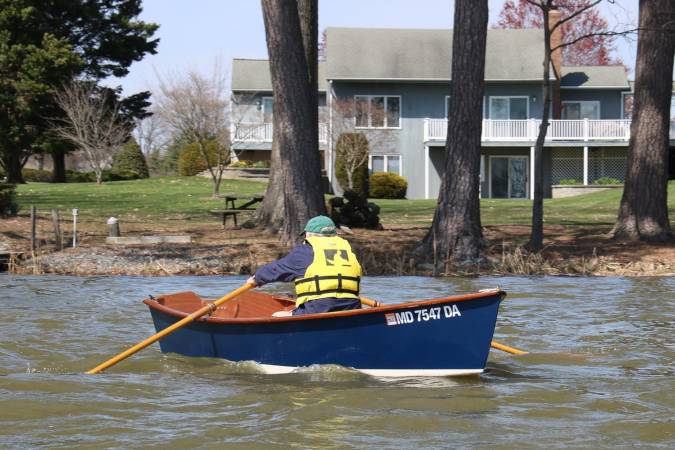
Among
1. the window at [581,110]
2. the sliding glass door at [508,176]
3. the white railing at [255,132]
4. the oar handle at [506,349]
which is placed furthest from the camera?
the window at [581,110]

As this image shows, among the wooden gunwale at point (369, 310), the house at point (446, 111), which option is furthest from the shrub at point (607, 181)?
the wooden gunwale at point (369, 310)

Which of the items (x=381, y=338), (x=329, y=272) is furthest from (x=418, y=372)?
(x=329, y=272)

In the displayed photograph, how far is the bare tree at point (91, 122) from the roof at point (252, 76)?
6513mm

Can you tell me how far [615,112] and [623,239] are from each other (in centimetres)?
2951

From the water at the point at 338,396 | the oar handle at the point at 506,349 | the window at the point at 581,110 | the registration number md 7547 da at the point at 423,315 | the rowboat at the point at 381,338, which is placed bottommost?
Result: the water at the point at 338,396

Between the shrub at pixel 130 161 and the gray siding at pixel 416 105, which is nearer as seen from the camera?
the gray siding at pixel 416 105

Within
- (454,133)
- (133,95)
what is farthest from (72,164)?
(454,133)

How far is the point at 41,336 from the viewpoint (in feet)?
46.2

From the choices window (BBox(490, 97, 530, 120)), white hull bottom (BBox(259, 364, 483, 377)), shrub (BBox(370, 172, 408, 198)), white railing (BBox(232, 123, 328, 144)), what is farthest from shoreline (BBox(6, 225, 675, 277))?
window (BBox(490, 97, 530, 120))

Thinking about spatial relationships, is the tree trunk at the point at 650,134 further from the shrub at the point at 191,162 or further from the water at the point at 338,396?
the shrub at the point at 191,162

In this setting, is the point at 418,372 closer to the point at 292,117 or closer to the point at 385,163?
the point at 292,117

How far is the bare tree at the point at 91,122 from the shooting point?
150 feet

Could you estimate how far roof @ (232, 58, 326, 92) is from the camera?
53.1 metres

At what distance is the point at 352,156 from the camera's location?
44.3 metres
